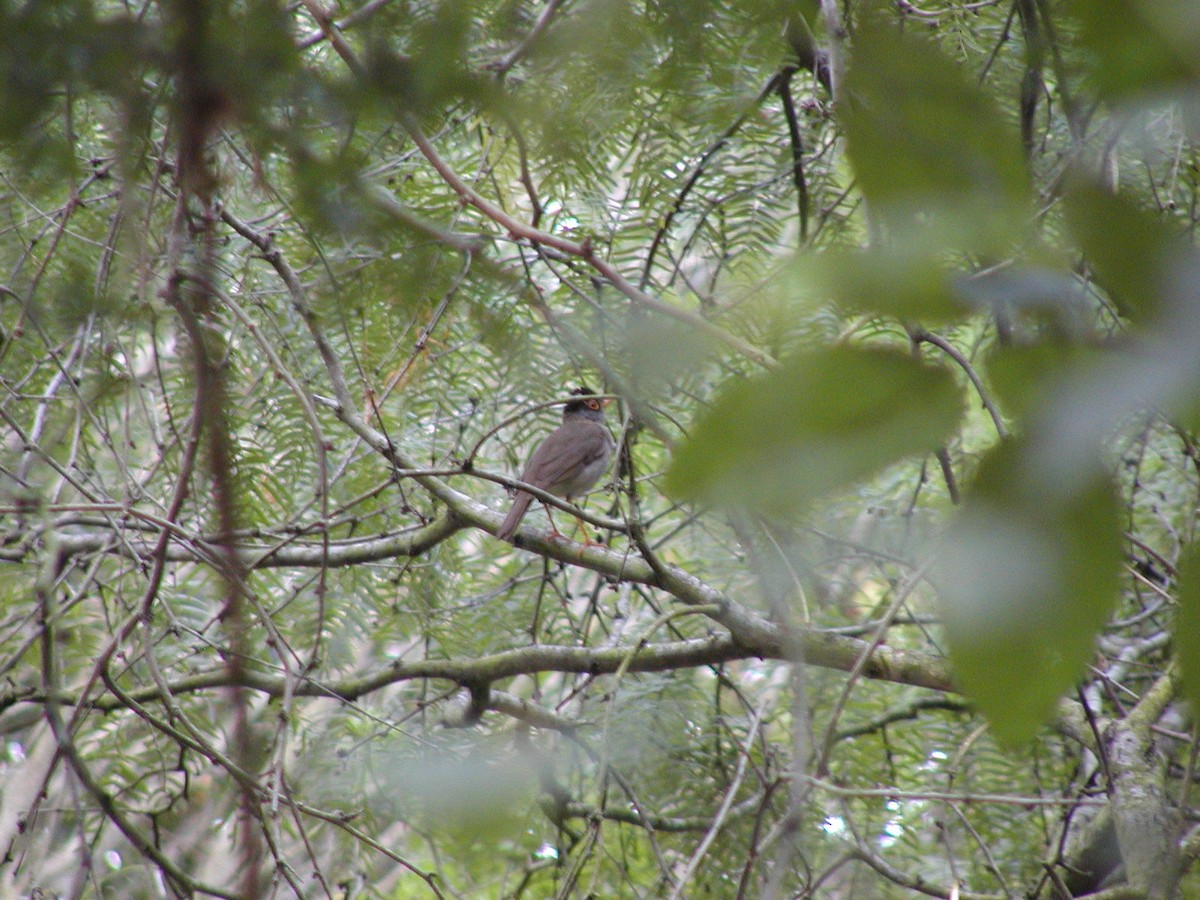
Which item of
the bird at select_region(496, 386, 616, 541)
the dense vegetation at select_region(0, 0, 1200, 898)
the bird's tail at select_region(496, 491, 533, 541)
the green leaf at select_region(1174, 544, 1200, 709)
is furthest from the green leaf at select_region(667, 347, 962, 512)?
the bird at select_region(496, 386, 616, 541)

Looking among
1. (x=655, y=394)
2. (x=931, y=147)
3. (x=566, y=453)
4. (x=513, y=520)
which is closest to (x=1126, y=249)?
(x=931, y=147)

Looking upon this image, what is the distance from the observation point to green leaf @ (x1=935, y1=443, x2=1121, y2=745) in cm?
42

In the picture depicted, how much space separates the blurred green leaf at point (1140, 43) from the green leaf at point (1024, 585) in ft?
0.65

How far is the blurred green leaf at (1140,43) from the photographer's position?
50 cm

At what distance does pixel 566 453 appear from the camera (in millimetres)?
5723

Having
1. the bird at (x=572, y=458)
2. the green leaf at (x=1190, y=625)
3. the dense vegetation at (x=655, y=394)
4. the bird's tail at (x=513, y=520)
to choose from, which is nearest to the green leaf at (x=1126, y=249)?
the dense vegetation at (x=655, y=394)

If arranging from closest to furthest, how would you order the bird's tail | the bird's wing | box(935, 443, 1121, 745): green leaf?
box(935, 443, 1121, 745): green leaf
the bird's tail
the bird's wing

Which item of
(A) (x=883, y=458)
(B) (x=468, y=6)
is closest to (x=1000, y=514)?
(A) (x=883, y=458)

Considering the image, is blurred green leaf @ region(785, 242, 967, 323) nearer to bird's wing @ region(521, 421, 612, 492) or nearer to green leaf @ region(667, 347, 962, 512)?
green leaf @ region(667, 347, 962, 512)

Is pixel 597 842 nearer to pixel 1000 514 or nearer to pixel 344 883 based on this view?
pixel 344 883

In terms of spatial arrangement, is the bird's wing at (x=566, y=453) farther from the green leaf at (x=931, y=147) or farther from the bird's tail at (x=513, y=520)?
the green leaf at (x=931, y=147)

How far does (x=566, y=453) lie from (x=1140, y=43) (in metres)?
5.24

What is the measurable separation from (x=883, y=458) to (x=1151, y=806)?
10.0 feet

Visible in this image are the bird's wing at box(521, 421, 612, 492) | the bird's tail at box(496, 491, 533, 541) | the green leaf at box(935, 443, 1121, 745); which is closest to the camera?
the green leaf at box(935, 443, 1121, 745)
